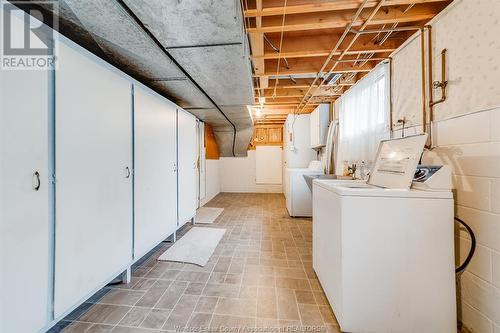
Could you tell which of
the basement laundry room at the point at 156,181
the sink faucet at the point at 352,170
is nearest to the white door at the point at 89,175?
the basement laundry room at the point at 156,181

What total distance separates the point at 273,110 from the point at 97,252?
436cm

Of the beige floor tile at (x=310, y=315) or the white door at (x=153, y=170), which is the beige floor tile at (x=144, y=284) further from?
the beige floor tile at (x=310, y=315)

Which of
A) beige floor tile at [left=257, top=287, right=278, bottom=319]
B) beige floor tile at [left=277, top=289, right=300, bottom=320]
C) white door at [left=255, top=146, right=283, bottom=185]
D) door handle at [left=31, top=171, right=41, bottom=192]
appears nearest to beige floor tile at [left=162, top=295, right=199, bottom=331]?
beige floor tile at [left=257, top=287, right=278, bottom=319]

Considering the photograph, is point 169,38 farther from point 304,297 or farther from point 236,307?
point 304,297

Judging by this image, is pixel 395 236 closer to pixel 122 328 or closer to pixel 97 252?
pixel 122 328

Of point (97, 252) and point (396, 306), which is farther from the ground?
point (97, 252)

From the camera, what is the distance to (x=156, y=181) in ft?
8.04

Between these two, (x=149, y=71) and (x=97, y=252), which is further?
(x=149, y=71)

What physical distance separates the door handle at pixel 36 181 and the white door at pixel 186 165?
1926mm

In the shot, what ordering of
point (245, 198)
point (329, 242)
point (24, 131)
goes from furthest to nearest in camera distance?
1. point (245, 198)
2. point (329, 242)
3. point (24, 131)

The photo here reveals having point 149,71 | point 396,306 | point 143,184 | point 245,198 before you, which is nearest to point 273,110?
point 245,198

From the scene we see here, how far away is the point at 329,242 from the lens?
157 cm

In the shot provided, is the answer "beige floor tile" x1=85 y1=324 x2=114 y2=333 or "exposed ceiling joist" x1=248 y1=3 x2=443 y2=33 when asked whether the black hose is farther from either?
"beige floor tile" x1=85 y1=324 x2=114 y2=333

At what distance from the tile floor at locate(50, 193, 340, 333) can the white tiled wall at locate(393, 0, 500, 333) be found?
927 mm
